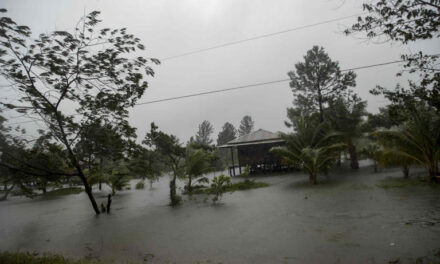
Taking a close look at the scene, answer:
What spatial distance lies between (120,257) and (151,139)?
27.5 ft

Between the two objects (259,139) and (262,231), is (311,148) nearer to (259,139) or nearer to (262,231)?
(262,231)

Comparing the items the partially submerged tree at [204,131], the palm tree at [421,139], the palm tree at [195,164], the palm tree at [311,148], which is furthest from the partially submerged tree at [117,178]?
the partially submerged tree at [204,131]

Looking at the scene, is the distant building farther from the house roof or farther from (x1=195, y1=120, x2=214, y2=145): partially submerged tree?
(x1=195, y1=120, x2=214, y2=145): partially submerged tree

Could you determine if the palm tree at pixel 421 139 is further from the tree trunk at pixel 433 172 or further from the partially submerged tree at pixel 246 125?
the partially submerged tree at pixel 246 125

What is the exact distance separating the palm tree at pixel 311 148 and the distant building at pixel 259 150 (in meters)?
5.54

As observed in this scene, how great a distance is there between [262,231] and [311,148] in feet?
20.0

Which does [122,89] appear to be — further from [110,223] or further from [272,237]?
[272,237]

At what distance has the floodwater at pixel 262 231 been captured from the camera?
9.98 ft

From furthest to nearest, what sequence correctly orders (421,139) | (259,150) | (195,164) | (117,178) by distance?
(259,150) < (117,178) < (195,164) < (421,139)

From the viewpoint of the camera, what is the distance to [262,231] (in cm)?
404

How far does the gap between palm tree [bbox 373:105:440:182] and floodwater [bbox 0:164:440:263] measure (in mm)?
1186

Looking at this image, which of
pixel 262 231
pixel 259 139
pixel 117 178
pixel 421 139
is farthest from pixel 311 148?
pixel 117 178

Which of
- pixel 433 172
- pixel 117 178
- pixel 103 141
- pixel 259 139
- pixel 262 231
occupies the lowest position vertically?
pixel 262 231

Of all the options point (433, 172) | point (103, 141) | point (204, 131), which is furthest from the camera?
point (204, 131)
